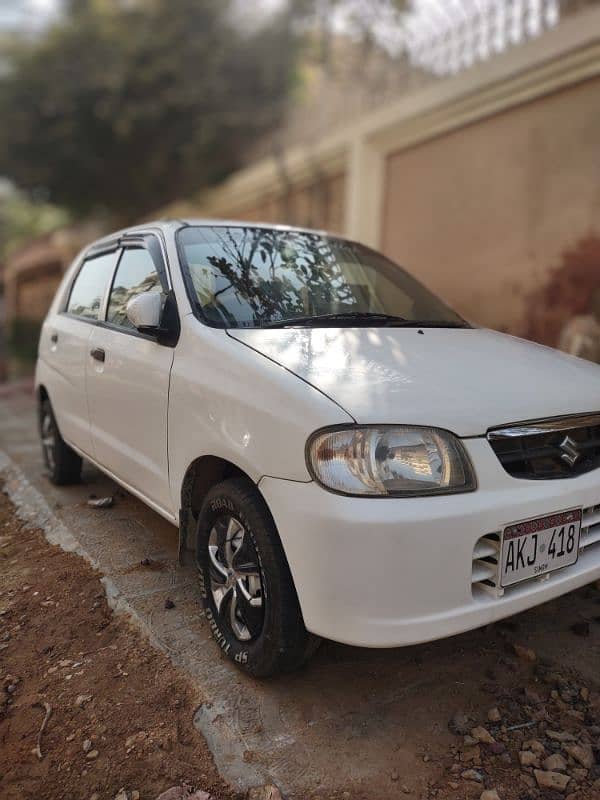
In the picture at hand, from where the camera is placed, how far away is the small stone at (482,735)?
6.82ft

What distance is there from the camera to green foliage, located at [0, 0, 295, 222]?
38.5 ft

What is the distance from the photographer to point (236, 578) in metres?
2.33

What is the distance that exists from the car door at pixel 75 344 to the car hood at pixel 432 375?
58.3 inches

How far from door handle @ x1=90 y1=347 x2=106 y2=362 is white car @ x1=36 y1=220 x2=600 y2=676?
172mm

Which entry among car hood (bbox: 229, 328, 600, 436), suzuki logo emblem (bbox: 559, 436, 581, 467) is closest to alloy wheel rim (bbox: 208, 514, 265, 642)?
car hood (bbox: 229, 328, 600, 436)

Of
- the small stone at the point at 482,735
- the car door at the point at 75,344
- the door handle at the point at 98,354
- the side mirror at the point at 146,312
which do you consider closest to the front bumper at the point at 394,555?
the small stone at the point at 482,735

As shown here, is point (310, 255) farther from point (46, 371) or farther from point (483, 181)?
point (483, 181)

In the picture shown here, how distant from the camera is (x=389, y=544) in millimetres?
1866

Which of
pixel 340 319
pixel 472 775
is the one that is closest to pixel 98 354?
pixel 340 319

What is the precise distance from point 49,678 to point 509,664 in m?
1.71

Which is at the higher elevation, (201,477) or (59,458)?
(201,477)

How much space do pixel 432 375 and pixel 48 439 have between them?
3.24 meters

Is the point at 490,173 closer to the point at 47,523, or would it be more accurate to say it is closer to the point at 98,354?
the point at 98,354

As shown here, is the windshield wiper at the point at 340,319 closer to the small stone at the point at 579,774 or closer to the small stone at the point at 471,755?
the small stone at the point at 471,755
